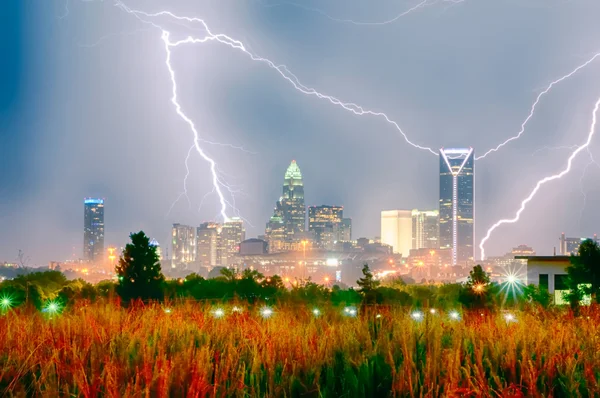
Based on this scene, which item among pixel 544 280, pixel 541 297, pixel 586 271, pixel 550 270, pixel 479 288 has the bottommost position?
pixel 541 297

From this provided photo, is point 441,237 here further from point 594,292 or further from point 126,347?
point 126,347

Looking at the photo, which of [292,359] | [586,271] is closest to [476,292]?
[586,271]

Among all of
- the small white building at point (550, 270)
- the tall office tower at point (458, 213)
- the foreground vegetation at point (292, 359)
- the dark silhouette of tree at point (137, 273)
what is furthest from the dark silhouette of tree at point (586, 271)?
the tall office tower at point (458, 213)

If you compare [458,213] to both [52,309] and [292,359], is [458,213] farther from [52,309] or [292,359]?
[292,359]

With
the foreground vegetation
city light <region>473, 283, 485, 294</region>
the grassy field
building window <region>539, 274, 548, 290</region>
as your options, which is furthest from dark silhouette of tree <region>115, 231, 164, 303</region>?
building window <region>539, 274, 548, 290</region>

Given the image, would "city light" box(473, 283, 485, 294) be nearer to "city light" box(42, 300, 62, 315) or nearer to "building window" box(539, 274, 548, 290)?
"building window" box(539, 274, 548, 290)

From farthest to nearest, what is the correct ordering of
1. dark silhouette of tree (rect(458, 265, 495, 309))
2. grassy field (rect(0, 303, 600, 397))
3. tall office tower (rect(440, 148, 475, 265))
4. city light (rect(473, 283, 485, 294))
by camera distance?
tall office tower (rect(440, 148, 475, 265)), dark silhouette of tree (rect(458, 265, 495, 309)), city light (rect(473, 283, 485, 294)), grassy field (rect(0, 303, 600, 397))

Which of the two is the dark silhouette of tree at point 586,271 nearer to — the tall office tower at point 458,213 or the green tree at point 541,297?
the green tree at point 541,297
